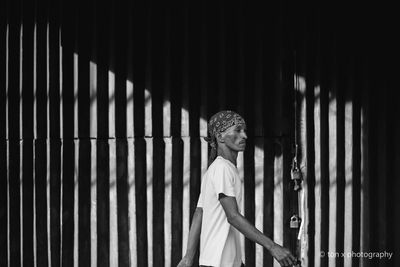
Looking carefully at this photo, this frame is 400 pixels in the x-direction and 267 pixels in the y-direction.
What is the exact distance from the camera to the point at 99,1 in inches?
Answer: 348

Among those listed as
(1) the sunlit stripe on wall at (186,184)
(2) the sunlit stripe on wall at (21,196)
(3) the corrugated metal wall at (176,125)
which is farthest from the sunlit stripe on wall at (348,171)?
(2) the sunlit stripe on wall at (21,196)

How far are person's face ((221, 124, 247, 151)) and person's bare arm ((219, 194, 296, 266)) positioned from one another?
44 cm

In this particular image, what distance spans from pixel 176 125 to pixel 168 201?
714mm

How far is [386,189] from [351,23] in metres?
1.47

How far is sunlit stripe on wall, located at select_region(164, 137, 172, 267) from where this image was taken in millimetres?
8500

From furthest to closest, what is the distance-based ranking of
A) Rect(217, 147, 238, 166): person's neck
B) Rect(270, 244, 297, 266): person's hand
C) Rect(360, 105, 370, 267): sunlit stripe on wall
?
1. Rect(360, 105, 370, 267): sunlit stripe on wall
2. Rect(217, 147, 238, 166): person's neck
3. Rect(270, 244, 297, 266): person's hand

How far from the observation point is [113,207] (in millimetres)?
8773

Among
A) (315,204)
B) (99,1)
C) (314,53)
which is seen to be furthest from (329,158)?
(99,1)

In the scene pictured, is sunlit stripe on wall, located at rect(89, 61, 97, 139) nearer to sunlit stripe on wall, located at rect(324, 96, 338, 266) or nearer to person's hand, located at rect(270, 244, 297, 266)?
sunlit stripe on wall, located at rect(324, 96, 338, 266)

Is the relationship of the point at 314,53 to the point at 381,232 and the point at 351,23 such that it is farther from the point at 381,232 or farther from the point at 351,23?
the point at 381,232

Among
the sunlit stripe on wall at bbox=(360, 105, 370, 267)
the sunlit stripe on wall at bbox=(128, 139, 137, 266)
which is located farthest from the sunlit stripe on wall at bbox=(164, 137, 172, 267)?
the sunlit stripe on wall at bbox=(360, 105, 370, 267)

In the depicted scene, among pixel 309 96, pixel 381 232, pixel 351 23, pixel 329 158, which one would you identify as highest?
pixel 351 23

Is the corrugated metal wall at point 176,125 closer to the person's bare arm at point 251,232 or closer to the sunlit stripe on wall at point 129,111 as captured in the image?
the sunlit stripe on wall at point 129,111

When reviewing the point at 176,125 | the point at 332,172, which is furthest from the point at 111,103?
the point at 332,172
